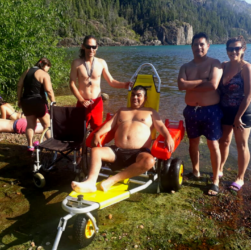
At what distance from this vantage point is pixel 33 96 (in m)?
4.91

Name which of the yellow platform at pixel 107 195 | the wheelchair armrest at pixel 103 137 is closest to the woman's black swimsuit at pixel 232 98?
the wheelchair armrest at pixel 103 137

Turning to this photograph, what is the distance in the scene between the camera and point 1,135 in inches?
244

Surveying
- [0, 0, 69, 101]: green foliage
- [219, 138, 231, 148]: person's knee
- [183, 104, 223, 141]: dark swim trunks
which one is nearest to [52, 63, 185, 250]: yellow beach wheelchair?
[183, 104, 223, 141]: dark swim trunks

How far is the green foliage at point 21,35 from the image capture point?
272 inches

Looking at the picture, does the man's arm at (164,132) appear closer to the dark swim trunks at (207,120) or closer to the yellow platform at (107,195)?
the dark swim trunks at (207,120)

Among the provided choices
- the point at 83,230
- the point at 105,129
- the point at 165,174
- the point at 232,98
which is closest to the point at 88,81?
the point at 105,129

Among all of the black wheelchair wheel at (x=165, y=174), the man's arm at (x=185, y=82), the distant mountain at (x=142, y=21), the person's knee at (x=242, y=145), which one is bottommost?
the black wheelchair wheel at (x=165, y=174)

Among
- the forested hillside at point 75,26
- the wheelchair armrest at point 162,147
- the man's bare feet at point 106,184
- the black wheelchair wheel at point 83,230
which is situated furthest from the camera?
the forested hillside at point 75,26

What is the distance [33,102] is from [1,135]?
1.85m

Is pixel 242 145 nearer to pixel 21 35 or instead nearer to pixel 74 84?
pixel 74 84

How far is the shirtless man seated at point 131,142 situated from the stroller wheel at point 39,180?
3.08 feet

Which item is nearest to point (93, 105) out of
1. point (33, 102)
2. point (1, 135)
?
point (33, 102)

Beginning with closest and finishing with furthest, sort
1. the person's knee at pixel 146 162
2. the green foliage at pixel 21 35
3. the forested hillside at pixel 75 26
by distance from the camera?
1. the person's knee at pixel 146 162
2. the green foliage at pixel 21 35
3. the forested hillside at pixel 75 26

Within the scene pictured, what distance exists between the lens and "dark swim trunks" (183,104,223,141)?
3.75m
